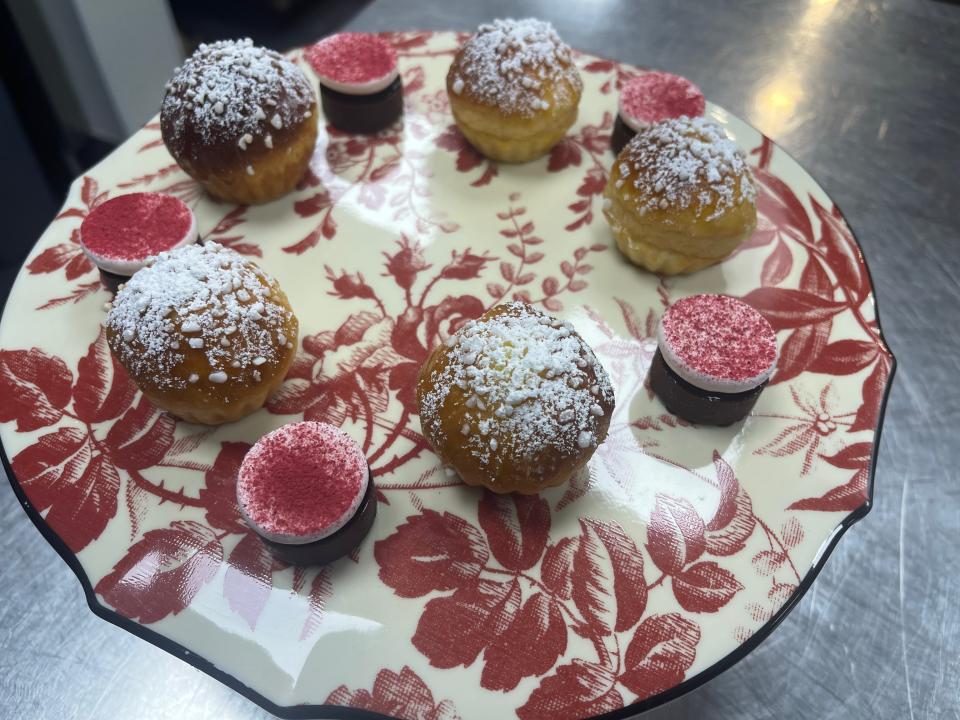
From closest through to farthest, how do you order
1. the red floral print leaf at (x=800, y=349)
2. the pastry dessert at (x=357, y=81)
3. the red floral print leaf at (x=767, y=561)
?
the red floral print leaf at (x=767, y=561), the red floral print leaf at (x=800, y=349), the pastry dessert at (x=357, y=81)

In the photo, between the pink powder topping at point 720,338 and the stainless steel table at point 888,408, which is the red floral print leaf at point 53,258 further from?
the pink powder topping at point 720,338

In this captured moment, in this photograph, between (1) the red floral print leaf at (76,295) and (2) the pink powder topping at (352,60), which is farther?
(2) the pink powder topping at (352,60)

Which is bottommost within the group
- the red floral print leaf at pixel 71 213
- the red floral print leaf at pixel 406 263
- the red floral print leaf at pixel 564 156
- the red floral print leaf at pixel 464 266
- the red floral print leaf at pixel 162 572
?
the red floral print leaf at pixel 162 572

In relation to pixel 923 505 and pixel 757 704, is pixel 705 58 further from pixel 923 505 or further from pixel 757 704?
pixel 757 704

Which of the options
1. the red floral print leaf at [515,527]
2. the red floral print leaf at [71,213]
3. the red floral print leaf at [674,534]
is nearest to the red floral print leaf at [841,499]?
the red floral print leaf at [674,534]

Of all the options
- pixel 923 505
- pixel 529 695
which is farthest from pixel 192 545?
pixel 923 505

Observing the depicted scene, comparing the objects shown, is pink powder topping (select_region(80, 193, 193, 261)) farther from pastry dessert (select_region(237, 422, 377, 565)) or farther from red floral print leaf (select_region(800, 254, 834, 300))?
red floral print leaf (select_region(800, 254, 834, 300))

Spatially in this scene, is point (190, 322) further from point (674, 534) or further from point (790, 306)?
point (790, 306)

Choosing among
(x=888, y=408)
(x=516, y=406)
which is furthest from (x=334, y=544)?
(x=888, y=408)
